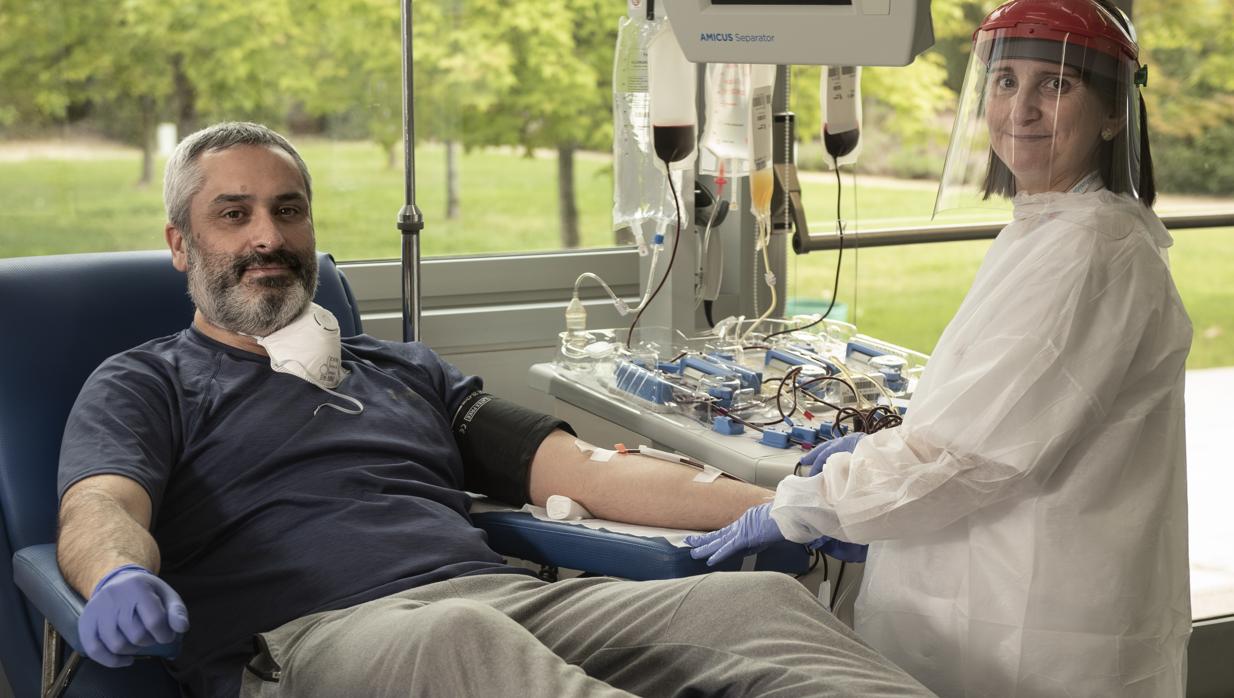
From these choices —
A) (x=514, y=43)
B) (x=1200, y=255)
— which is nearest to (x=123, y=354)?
(x=514, y=43)

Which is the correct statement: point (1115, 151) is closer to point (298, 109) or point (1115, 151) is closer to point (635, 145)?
point (635, 145)

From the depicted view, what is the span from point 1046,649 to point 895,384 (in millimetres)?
737

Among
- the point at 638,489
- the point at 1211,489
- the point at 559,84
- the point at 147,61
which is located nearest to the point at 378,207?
the point at 147,61

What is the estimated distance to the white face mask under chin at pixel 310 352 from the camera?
1.93m

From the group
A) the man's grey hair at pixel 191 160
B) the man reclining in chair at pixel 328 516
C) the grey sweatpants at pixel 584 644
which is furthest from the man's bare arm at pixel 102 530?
the man's grey hair at pixel 191 160

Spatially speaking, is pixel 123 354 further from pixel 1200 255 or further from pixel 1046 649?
pixel 1200 255

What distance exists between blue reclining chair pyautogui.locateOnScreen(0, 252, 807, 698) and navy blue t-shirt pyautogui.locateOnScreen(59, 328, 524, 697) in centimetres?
8

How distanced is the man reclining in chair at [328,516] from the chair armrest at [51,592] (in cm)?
2

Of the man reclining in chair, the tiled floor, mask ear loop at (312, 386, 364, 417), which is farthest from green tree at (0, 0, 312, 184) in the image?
the tiled floor

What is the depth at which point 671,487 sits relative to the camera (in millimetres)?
1894

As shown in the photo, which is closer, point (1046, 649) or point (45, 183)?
point (1046, 649)

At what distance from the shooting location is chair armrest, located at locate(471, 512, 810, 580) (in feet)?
5.82

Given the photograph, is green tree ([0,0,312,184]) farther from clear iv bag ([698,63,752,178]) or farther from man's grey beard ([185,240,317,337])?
clear iv bag ([698,63,752,178])

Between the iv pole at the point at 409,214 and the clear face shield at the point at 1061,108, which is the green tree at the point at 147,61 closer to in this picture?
the iv pole at the point at 409,214
